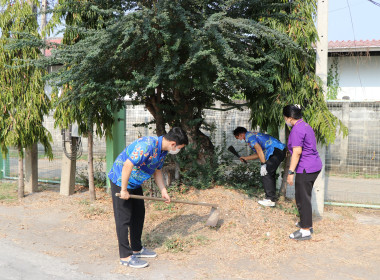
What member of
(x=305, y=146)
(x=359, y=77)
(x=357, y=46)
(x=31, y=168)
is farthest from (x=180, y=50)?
(x=359, y=77)

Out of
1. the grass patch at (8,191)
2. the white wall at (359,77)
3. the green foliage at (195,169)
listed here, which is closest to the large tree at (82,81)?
the green foliage at (195,169)

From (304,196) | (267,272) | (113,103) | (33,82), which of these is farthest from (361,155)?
(33,82)

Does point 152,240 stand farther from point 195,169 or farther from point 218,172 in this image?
point 218,172

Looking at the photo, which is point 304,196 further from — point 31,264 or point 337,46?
point 337,46

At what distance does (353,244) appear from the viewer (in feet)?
14.7

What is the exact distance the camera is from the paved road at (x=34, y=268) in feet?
11.7

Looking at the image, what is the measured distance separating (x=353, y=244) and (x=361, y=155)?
2681 millimetres

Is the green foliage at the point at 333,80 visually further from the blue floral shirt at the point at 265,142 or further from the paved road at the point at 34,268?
the paved road at the point at 34,268

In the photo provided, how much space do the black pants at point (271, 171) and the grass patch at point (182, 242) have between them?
1.41 meters

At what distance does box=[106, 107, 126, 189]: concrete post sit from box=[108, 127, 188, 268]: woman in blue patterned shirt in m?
3.04

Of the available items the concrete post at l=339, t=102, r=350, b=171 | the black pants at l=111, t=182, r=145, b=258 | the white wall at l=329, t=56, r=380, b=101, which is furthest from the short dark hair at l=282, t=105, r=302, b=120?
the white wall at l=329, t=56, r=380, b=101

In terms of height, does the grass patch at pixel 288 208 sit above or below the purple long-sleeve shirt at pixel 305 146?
below

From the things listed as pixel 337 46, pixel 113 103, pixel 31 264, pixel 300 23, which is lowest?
pixel 31 264

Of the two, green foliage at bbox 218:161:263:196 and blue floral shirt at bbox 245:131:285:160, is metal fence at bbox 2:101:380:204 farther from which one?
blue floral shirt at bbox 245:131:285:160
